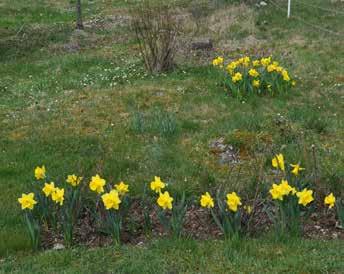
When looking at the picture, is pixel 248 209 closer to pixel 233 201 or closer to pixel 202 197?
pixel 233 201

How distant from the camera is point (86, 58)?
1344 centimetres

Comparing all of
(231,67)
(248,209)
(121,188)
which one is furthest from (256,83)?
(121,188)

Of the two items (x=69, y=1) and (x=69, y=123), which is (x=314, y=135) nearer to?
(x=69, y=123)

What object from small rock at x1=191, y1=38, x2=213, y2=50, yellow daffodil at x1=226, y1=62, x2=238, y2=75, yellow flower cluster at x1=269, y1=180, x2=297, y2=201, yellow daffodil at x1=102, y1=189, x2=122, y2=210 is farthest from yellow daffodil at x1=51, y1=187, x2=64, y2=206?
small rock at x1=191, y1=38, x2=213, y2=50

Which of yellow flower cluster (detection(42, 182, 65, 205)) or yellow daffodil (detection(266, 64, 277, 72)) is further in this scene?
yellow daffodil (detection(266, 64, 277, 72))

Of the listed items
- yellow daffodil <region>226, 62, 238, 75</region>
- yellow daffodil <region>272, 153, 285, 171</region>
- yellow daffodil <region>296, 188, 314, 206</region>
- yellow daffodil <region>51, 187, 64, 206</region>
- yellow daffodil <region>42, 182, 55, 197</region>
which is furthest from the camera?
yellow daffodil <region>226, 62, 238, 75</region>

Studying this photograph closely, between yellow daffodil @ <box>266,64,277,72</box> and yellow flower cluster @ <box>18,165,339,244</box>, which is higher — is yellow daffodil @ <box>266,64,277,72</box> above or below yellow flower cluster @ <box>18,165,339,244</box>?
below

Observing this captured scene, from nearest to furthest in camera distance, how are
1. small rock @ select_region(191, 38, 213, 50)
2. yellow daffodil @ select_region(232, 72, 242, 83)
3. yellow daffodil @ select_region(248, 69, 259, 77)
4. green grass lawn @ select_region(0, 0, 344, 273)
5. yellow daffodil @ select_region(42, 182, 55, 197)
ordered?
green grass lawn @ select_region(0, 0, 344, 273), yellow daffodil @ select_region(42, 182, 55, 197), yellow daffodil @ select_region(248, 69, 259, 77), yellow daffodil @ select_region(232, 72, 242, 83), small rock @ select_region(191, 38, 213, 50)

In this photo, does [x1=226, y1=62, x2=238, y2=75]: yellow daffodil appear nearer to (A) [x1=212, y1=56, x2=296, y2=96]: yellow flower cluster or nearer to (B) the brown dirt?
(A) [x1=212, y1=56, x2=296, y2=96]: yellow flower cluster

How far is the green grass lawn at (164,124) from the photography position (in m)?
5.20

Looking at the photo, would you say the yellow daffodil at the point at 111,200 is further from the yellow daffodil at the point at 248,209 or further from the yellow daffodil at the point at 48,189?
the yellow daffodil at the point at 248,209

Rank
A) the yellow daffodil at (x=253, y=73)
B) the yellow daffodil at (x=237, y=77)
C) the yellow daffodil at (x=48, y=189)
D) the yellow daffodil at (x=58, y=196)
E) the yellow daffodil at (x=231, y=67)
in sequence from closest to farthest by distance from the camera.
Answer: the yellow daffodil at (x=58, y=196) < the yellow daffodil at (x=48, y=189) < the yellow daffodil at (x=253, y=73) < the yellow daffodil at (x=237, y=77) < the yellow daffodil at (x=231, y=67)

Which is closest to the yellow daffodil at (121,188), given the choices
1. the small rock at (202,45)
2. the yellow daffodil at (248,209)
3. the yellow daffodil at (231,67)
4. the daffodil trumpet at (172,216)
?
the daffodil trumpet at (172,216)

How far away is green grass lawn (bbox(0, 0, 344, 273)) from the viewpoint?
5.20 metres
